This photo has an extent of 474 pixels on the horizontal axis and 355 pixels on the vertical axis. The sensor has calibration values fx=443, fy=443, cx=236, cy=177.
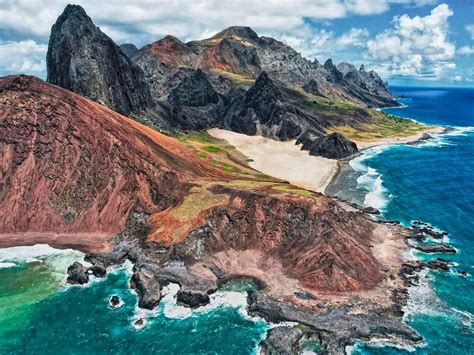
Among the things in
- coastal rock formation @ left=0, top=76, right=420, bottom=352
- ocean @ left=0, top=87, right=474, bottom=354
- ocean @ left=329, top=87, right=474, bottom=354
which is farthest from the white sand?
ocean @ left=0, top=87, right=474, bottom=354

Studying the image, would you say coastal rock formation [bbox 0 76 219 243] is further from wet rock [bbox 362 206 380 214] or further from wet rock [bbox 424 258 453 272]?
wet rock [bbox 424 258 453 272]

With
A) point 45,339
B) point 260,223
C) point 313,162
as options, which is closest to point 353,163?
point 313,162

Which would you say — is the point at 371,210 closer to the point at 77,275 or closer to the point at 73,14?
the point at 77,275

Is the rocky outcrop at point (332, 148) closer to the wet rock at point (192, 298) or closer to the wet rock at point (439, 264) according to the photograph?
the wet rock at point (439, 264)

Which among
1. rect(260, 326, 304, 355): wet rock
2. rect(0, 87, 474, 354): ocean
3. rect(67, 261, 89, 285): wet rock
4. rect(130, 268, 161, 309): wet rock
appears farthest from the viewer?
rect(67, 261, 89, 285): wet rock

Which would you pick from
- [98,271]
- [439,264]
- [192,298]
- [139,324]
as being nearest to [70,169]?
[98,271]

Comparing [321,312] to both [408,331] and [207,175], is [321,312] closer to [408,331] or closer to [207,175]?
[408,331]
